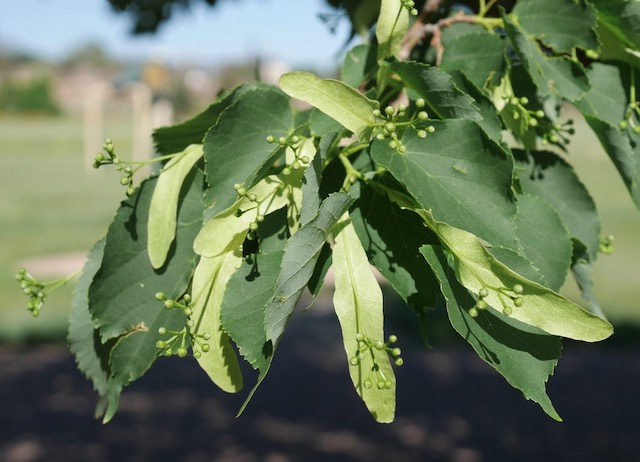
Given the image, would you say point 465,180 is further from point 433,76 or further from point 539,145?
point 539,145

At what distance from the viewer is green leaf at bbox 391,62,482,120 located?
78 cm

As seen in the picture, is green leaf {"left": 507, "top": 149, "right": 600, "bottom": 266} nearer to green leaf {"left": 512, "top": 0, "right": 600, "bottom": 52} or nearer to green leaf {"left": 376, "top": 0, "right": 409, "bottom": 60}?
green leaf {"left": 512, "top": 0, "right": 600, "bottom": 52}

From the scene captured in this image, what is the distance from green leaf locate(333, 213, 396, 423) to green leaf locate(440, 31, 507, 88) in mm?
307

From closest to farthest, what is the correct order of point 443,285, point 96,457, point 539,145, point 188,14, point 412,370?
1. point 443,285
2. point 539,145
3. point 188,14
4. point 96,457
5. point 412,370

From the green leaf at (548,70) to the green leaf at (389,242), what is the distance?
0.86 feet

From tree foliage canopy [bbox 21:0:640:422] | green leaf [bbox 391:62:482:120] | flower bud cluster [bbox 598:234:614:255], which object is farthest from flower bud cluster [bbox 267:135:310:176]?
flower bud cluster [bbox 598:234:614:255]

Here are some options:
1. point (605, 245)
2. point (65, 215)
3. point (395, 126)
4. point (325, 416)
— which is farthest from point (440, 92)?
point (65, 215)

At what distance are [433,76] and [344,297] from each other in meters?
0.26

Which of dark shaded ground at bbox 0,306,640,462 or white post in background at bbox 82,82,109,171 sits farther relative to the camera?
white post in background at bbox 82,82,109,171

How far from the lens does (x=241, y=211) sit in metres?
0.74

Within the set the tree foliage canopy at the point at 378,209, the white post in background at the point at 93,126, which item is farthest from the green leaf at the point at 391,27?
the white post in background at the point at 93,126

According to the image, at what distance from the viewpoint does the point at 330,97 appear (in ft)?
2.40

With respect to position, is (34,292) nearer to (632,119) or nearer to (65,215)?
(632,119)

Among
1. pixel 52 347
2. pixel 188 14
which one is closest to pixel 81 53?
pixel 52 347
